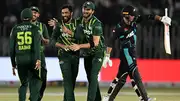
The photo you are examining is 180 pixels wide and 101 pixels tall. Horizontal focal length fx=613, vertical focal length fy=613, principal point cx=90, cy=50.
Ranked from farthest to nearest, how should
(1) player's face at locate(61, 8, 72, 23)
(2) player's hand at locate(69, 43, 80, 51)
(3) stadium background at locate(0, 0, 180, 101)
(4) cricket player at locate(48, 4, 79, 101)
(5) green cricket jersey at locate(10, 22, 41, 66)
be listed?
(3) stadium background at locate(0, 0, 180, 101)
(4) cricket player at locate(48, 4, 79, 101)
(1) player's face at locate(61, 8, 72, 23)
(2) player's hand at locate(69, 43, 80, 51)
(5) green cricket jersey at locate(10, 22, 41, 66)

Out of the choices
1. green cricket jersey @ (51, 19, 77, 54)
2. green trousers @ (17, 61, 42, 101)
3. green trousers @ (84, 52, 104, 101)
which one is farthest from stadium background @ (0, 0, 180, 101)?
green trousers @ (17, 61, 42, 101)

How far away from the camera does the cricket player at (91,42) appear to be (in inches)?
481

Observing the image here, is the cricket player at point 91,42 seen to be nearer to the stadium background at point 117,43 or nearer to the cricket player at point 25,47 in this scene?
the cricket player at point 25,47

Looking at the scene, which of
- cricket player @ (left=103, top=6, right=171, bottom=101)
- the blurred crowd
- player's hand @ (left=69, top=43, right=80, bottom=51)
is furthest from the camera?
the blurred crowd

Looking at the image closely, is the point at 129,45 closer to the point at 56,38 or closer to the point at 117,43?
the point at 56,38

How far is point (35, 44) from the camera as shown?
11.8 m

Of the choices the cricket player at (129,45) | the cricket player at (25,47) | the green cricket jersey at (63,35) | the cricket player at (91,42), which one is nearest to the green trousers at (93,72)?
the cricket player at (91,42)

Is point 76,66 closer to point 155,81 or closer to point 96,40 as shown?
point 96,40

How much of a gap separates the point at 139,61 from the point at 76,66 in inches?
299

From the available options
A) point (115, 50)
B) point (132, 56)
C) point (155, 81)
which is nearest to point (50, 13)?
point (115, 50)

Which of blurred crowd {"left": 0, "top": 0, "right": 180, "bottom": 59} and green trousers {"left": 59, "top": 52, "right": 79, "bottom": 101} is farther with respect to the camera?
blurred crowd {"left": 0, "top": 0, "right": 180, "bottom": 59}

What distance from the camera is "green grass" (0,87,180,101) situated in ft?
51.7

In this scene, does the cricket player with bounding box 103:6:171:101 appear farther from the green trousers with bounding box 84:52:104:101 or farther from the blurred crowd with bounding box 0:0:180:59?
the blurred crowd with bounding box 0:0:180:59

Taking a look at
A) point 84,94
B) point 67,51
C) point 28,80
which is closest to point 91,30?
point 67,51
